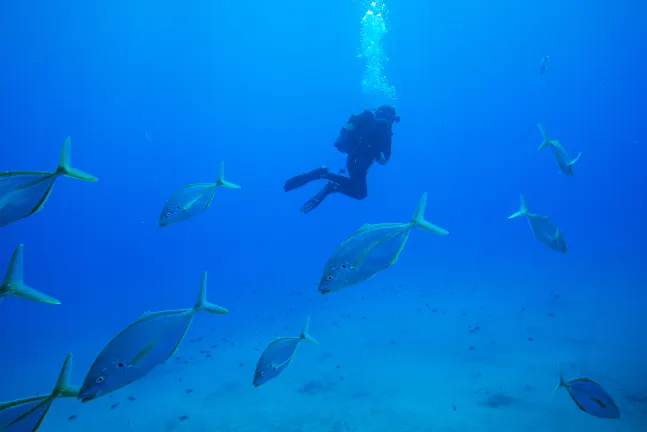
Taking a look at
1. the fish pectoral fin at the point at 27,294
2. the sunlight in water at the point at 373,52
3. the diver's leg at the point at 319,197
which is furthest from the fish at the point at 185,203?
the sunlight in water at the point at 373,52

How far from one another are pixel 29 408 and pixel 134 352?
2.40ft

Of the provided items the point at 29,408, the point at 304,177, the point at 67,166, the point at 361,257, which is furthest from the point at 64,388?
the point at 304,177

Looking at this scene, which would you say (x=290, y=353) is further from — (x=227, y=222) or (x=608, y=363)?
(x=227, y=222)

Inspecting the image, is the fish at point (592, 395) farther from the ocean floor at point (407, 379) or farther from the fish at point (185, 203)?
the fish at point (185, 203)

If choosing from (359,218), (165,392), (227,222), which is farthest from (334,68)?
(165,392)

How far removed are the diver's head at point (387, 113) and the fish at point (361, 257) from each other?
666 cm

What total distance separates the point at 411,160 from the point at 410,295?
4658 inches

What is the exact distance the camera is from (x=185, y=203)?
2.86 metres

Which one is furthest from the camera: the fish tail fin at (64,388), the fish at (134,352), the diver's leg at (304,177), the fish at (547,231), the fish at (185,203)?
the diver's leg at (304,177)

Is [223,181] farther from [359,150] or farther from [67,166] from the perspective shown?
[359,150]

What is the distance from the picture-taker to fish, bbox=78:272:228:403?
5.53 feet

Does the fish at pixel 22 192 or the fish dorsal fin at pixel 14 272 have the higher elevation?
the fish at pixel 22 192

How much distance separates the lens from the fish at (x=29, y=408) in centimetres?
181

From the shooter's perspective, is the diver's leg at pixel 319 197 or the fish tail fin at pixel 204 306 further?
the diver's leg at pixel 319 197
